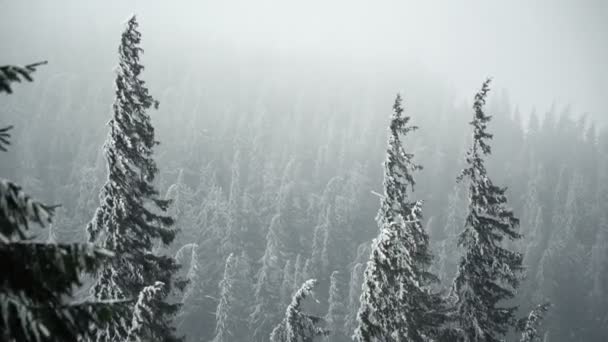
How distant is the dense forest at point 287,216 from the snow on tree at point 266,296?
36 centimetres

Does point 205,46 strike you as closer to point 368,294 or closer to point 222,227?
point 222,227

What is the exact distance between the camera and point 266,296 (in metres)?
46.6

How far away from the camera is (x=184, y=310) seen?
4241cm

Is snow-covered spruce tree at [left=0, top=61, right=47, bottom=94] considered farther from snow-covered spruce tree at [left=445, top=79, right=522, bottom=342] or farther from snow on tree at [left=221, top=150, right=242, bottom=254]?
snow on tree at [left=221, top=150, right=242, bottom=254]

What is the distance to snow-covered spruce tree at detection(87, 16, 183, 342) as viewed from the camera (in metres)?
9.79

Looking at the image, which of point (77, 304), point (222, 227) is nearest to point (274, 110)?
point (222, 227)

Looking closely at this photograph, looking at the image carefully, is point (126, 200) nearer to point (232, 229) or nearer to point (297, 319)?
point (297, 319)

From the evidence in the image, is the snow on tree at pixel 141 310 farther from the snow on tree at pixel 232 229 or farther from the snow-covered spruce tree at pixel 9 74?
the snow on tree at pixel 232 229

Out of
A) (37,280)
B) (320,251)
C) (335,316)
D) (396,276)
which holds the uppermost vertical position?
(320,251)

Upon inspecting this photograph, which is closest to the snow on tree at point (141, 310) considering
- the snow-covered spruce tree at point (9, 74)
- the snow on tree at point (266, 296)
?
the snow-covered spruce tree at point (9, 74)

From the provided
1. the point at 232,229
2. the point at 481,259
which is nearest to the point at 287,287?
the point at 232,229

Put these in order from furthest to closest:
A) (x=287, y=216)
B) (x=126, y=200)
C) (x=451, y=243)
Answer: (x=451, y=243) → (x=287, y=216) → (x=126, y=200)

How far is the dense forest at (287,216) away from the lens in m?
9.61

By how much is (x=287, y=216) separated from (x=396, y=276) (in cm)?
4769
